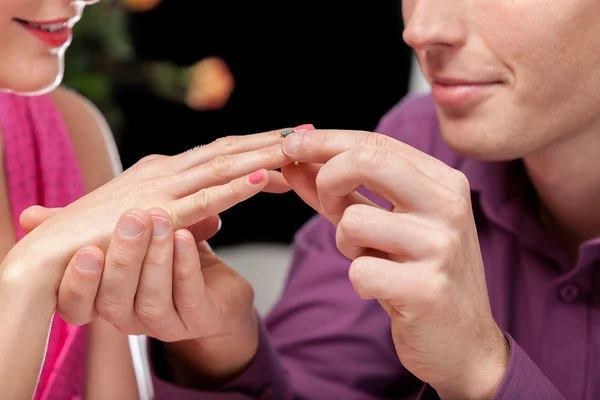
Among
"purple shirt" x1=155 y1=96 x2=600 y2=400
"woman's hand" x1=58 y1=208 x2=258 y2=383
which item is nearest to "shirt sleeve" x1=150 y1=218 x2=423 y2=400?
"purple shirt" x1=155 y1=96 x2=600 y2=400

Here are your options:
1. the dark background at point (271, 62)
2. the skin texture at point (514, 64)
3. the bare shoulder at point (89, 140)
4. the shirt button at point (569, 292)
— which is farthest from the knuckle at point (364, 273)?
the dark background at point (271, 62)

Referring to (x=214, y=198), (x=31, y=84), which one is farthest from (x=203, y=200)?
(x=31, y=84)

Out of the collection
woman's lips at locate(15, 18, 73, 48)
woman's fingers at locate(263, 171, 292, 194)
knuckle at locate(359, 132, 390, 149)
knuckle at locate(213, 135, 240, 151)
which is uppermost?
woman's lips at locate(15, 18, 73, 48)

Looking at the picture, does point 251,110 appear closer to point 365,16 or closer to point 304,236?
point 365,16

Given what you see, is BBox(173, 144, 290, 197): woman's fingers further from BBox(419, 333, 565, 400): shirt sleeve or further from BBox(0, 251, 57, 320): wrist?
BBox(419, 333, 565, 400): shirt sleeve

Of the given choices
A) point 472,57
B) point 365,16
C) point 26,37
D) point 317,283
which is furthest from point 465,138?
point 365,16

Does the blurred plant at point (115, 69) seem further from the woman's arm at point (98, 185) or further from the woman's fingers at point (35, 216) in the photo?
the woman's fingers at point (35, 216)
